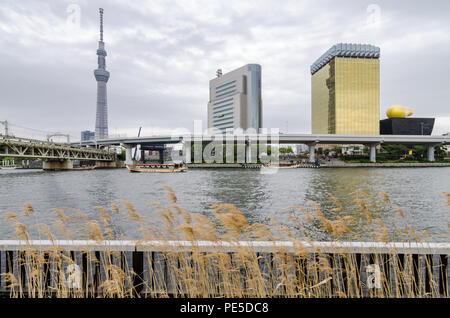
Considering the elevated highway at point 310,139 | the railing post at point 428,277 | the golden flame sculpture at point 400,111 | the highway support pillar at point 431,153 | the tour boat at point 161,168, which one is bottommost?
the tour boat at point 161,168

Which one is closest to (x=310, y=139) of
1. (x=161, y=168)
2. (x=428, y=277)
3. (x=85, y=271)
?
(x=161, y=168)

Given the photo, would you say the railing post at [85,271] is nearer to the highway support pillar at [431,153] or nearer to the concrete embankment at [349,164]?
the concrete embankment at [349,164]

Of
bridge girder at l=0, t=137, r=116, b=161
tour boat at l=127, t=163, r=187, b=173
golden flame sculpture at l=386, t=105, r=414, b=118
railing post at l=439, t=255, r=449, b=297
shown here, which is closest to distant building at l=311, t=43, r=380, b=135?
golden flame sculpture at l=386, t=105, r=414, b=118

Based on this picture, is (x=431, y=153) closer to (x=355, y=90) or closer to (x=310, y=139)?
(x=310, y=139)

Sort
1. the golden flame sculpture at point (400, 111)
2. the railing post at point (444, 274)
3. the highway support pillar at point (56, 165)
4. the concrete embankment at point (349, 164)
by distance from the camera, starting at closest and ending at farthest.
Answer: the railing post at point (444, 274)
the concrete embankment at point (349, 164)
the highway support pillar at point (56, 165)
the golden flame sculpture at point (400, 111)

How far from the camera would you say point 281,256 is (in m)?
3.95

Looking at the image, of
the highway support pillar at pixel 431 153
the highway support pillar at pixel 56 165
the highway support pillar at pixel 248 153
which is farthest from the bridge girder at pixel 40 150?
the highway support pillar at pixel 431 153

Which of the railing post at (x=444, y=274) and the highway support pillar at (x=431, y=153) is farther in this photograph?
the highway support pillar at (x=431, y=153)

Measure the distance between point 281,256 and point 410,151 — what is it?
464 ft

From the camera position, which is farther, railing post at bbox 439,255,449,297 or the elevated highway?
the elevated highway

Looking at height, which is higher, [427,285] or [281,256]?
[281,256]

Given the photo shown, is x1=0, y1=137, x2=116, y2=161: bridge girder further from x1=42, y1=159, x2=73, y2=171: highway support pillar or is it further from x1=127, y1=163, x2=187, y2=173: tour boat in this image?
x1=127, y1=163, x2=187, y2=173: tour boat
